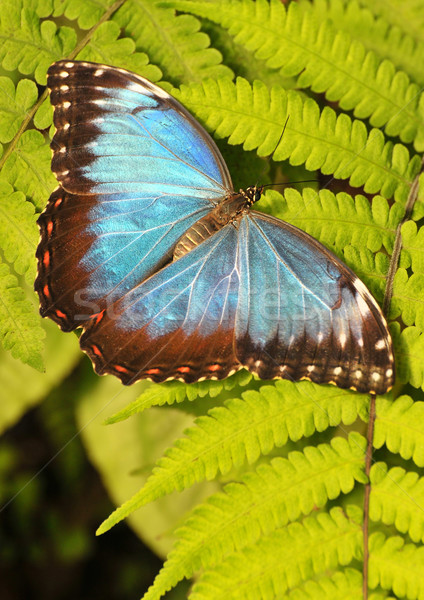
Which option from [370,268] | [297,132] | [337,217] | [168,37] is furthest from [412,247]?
[168,37]

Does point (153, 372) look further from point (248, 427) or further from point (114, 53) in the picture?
point (114, 53)

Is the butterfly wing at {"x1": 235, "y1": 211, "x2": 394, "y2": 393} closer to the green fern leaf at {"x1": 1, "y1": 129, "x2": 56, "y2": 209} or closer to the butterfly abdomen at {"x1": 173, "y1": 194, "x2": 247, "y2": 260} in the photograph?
the butterfly abdomen at {"x1": 173, "y1": 194, "x2": 247, "y2": 260}

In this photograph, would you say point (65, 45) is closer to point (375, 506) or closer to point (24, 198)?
point (24, 198)

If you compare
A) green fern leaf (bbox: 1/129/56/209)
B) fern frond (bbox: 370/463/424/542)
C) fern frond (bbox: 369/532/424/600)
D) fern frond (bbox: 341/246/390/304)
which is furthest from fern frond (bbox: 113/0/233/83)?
fern frond (bbox: 369/532/424/600)

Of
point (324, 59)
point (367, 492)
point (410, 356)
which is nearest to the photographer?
point (367, 492)

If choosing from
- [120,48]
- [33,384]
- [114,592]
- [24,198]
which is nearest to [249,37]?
[120,48]

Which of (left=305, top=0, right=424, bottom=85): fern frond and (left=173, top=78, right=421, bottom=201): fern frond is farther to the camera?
(left=305, top=0, right=424, bottom=85): fern frond
